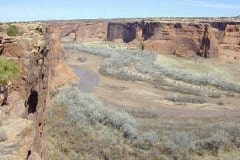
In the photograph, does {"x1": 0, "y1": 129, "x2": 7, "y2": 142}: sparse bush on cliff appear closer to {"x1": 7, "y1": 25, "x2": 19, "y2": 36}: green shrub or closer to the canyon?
the canyon

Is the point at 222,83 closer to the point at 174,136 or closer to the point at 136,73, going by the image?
the point at 136,73

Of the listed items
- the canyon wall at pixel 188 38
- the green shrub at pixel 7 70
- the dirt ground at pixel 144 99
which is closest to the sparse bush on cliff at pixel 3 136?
the green shrub at pixel 7 70

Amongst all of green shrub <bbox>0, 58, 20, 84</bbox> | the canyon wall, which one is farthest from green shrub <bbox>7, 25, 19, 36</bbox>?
the canyon wall

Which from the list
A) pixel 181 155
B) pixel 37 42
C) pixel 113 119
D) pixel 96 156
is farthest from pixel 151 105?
pixel 37 42

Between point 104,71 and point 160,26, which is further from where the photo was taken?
point 160,26

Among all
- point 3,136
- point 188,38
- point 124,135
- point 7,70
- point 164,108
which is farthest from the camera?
point 188,38

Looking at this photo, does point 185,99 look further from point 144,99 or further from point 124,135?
point 124,135

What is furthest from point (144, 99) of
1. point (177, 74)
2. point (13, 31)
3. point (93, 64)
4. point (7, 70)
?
point (7, 70)
